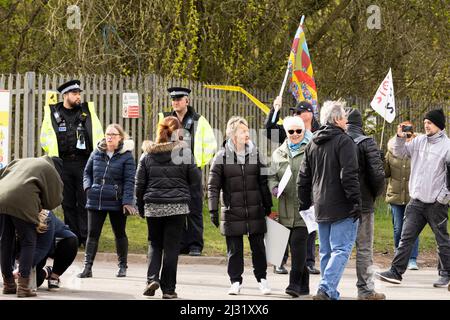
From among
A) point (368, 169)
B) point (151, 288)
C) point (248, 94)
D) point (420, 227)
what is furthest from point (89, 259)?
point (248, 94)

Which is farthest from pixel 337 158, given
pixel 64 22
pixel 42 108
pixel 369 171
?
pixel 64 22

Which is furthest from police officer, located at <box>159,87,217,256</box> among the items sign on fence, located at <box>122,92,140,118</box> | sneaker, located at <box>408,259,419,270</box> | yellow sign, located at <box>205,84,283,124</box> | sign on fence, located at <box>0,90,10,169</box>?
yellow sign, located at <box>205,84,283,124</box>

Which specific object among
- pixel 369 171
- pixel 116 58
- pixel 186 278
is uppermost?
pixel 116 58

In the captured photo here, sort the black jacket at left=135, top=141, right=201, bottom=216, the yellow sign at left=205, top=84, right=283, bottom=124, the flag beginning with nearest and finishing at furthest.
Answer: the black jacket at left=135, top=141, right=201, bottom=216 → the flag → the yellow sign at left=205, top=84, right=283, bottom=124

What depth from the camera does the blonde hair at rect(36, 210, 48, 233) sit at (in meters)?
11.2

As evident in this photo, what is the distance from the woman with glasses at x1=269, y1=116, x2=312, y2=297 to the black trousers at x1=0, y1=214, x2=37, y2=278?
2594 millimetres

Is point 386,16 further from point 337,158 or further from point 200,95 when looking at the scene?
point 337,158

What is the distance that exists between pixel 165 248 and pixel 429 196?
3271 mm

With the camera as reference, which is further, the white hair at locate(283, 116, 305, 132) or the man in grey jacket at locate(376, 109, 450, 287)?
the man in grey jacket at locate(376, 109, 450, 287)

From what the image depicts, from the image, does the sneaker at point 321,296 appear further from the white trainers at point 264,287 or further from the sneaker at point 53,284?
the sneaker at point 53,284

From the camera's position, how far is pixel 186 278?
42.3 ft

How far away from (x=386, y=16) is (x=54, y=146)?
31.5 ft

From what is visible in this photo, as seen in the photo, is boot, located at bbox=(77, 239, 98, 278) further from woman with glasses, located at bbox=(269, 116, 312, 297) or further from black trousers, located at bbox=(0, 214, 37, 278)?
woman with glasses, located at bbox=(269, 116, 312, 297)

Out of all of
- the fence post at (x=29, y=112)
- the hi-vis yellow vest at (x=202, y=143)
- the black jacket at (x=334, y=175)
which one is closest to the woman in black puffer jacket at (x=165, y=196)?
the black jacket at (x=334, y=175)
